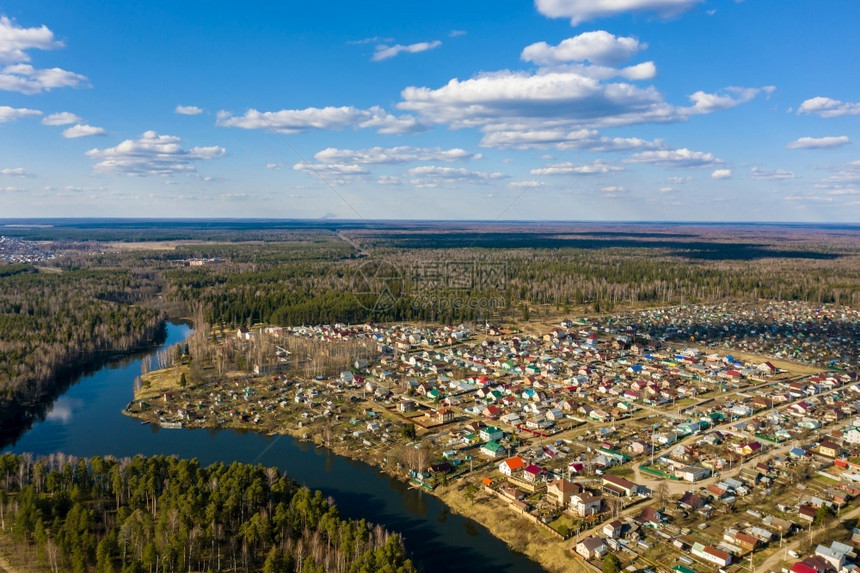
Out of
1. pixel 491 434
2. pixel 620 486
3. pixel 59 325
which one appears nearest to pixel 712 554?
pixel 620 486

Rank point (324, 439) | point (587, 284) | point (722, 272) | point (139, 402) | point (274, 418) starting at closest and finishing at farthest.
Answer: point (324, 439) < point (274, 418) < point (139, 402) < point (587, 284) < point (722, 272)

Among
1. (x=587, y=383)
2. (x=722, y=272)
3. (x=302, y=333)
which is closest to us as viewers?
(x=587, y=383)

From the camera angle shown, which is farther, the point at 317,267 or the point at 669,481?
the point at 317,267

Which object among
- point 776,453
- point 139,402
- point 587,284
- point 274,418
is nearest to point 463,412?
point 274,418

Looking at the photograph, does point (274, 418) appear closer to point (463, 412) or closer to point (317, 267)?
point (463, 412)

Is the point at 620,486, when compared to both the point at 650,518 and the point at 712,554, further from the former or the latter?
the point at 712,554

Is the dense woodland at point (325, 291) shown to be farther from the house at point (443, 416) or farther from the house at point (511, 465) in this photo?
the house at point (511, 465)

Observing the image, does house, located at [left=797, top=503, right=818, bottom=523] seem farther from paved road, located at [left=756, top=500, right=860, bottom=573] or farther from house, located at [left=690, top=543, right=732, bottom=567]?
house, located at [left=690, top=543, right=732, bottom=567]
